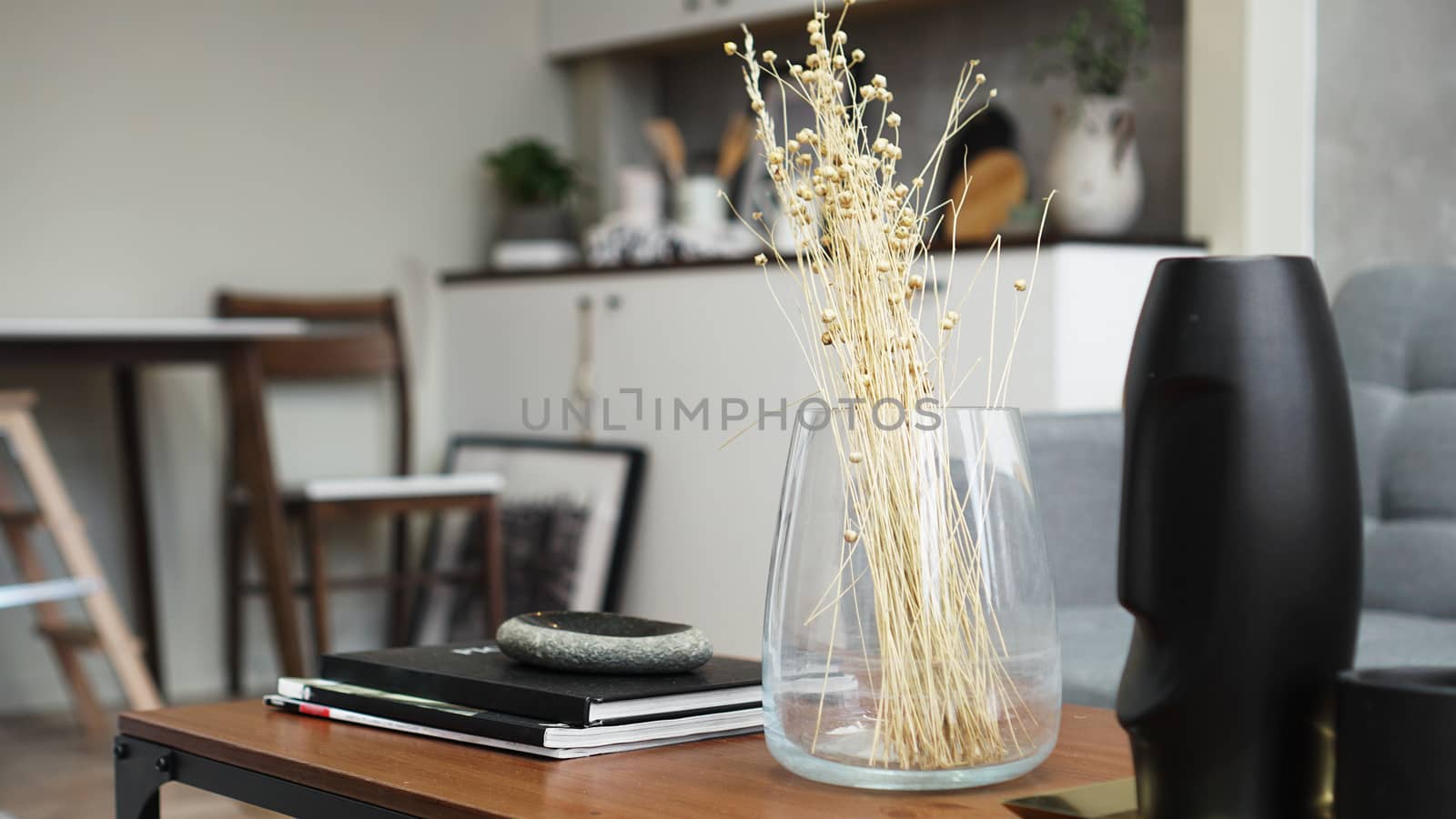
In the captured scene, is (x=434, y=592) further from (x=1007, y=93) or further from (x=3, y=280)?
(x=1007, y=93)

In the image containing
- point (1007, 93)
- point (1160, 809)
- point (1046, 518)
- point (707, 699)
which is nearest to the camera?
point (1160, 809)

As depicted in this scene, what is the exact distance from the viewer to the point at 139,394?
12.1ft

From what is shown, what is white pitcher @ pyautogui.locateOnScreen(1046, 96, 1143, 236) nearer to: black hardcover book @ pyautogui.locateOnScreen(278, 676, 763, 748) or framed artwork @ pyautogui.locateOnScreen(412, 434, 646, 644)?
framed artwork @ pyautogui.locateOnScreen(412, 434, 646, 644)

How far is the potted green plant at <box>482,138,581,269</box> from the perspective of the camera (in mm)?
4121

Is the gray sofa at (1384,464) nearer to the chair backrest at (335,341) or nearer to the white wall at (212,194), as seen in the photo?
the chair backrest at (335,341)

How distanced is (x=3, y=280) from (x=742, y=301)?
1664mm

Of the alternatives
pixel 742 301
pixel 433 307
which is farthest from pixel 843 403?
pixel 433 307

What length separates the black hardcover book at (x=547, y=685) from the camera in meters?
1.05

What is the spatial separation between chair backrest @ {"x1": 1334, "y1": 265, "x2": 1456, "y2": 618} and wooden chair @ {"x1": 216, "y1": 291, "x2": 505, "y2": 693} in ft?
6.60

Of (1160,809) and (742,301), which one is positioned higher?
(742,301)

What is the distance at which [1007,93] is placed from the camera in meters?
3.77

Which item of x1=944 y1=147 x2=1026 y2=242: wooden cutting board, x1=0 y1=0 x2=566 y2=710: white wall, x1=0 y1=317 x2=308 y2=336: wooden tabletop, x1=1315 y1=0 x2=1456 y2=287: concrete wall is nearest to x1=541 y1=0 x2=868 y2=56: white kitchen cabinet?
x1=0 y1=0 x2=566 y2=710: white wall

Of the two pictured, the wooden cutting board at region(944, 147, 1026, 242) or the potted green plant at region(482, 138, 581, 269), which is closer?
the wooden cutting board at region(944, 147, 1026, 242)

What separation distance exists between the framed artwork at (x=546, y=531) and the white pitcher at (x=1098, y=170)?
3.88ft
